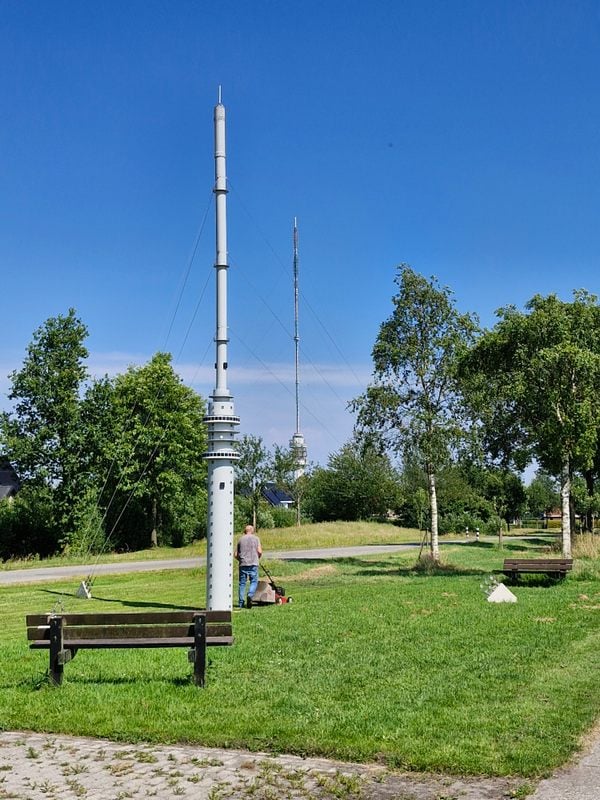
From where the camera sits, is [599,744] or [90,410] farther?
[90,410]

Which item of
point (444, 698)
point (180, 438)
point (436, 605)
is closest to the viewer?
point (444, 698)

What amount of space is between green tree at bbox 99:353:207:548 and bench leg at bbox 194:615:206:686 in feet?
130

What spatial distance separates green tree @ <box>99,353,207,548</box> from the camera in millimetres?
49344

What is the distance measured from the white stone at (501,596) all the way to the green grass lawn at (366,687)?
0.25 m

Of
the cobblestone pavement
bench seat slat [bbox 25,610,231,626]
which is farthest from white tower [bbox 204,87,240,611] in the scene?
the cobblestone pavement

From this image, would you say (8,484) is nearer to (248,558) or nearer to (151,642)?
(248,558)

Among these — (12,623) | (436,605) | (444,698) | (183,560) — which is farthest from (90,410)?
(444,698)

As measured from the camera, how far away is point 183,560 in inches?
1478

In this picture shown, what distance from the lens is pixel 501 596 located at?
1480cm

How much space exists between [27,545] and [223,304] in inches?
1521

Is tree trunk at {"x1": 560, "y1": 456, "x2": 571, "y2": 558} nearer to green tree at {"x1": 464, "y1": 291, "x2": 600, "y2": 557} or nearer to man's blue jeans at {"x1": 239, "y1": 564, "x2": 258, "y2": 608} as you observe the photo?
green tree at {"x1": 464, "y1": 291, "x2": 600, "y2": 557}

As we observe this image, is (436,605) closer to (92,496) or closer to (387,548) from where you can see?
(387,548)

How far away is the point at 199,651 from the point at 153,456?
139 feet

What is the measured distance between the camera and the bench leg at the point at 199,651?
27.2 feet
